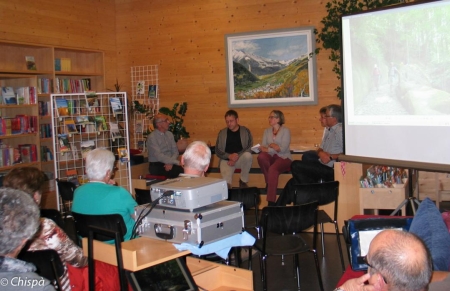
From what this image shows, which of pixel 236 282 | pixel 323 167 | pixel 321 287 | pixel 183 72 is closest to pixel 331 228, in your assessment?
pixel 323 167

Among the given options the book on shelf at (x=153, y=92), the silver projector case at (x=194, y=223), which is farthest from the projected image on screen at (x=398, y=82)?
the book on shelf at (x=153, y=92)

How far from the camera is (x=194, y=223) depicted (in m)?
2.75

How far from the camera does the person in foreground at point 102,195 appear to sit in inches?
146

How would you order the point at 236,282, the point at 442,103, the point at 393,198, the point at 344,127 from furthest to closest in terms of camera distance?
the point at 393,198 → the point at 344,127 → the point at 442,103 → the point at 236,282

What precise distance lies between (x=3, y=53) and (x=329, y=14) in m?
4.77

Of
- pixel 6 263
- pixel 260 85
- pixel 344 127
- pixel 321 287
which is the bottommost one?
pixel 321 287

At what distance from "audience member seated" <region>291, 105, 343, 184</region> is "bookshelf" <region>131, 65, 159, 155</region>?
3.59 meters

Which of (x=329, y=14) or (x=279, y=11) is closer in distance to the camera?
(x=329, y=14)

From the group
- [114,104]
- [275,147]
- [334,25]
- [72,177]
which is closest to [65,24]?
[114,104]

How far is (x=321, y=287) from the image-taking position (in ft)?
14.1

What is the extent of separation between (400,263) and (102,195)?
7.71ft

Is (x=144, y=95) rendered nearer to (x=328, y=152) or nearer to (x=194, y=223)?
(x=328, y=152)

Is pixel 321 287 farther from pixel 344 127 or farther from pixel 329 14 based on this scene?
pixel 329 14

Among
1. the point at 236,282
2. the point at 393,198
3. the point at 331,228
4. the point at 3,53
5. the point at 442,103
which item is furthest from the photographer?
the point at 3,53
